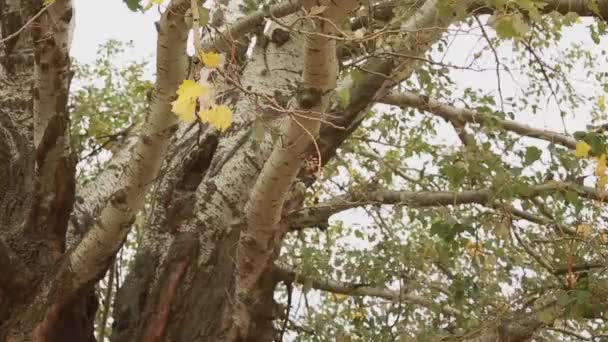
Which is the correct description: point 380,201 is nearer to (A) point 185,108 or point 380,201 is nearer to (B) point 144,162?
(B) point 144,162

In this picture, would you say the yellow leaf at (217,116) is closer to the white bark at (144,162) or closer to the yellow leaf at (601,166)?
the white bark at (144,162)

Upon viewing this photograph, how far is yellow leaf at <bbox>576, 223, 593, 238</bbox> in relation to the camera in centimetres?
282

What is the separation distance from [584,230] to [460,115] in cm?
92

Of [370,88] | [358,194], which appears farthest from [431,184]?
[370,88]

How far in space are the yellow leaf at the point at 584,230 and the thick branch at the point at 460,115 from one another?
1.82ft

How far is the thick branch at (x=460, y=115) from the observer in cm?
353

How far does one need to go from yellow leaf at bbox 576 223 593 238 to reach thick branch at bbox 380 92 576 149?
1.82ft

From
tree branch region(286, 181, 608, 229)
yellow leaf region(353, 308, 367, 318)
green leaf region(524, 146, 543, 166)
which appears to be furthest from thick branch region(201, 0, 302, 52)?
yellow leaf region(353, 308, 367, 318)

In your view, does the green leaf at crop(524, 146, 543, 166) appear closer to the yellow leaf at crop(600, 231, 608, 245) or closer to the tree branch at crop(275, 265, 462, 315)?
the yellow leaf at crop(600, 231, 608, 245)

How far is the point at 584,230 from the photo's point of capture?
114 inches

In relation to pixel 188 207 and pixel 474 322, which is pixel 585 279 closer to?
pixel 474 322

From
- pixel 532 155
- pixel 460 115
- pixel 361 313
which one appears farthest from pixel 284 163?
pixel 361 313

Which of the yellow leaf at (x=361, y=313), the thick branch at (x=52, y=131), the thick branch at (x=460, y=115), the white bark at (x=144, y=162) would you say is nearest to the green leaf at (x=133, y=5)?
the white bark at (x=144, y=162)

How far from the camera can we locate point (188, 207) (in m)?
3.02
